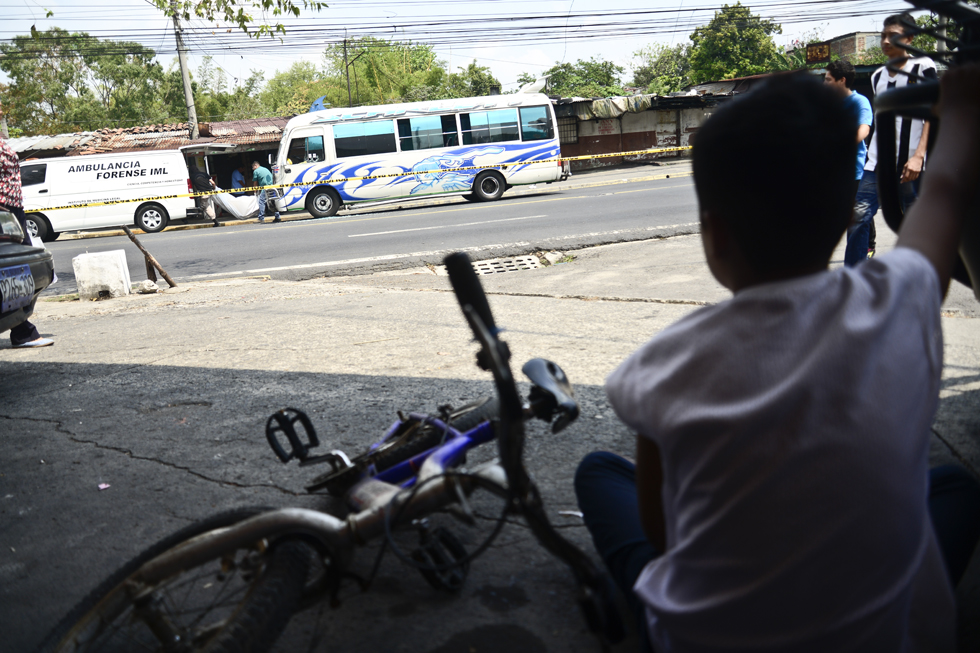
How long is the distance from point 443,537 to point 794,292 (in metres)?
1.16

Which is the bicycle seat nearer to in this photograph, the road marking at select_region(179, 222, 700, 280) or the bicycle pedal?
the bicycle pedal

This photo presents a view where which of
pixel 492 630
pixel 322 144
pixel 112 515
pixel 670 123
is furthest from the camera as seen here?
pixel 670 123

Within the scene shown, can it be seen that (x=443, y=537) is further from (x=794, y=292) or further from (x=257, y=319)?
(x=257, y=319)

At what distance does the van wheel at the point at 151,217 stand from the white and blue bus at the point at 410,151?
3.44m

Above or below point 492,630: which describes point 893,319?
above

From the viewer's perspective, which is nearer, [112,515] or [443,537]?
[443,537]

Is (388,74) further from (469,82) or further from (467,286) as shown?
(467,286)

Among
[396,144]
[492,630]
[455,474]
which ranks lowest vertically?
[492,630]

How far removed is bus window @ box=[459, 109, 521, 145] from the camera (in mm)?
17969

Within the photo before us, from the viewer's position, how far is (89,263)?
8.03m

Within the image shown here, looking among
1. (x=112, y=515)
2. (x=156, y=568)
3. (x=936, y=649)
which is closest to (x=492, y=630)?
(x=156, y=568)

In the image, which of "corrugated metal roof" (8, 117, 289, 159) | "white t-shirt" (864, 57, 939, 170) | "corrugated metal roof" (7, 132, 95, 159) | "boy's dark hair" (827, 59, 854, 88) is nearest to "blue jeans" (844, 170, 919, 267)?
"white t-shirt" (864, 57, 939, 170)

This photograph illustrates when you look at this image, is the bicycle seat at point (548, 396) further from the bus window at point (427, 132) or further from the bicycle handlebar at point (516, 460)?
the bus window at point (427, 132)

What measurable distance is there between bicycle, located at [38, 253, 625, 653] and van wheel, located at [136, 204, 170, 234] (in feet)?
61.7
